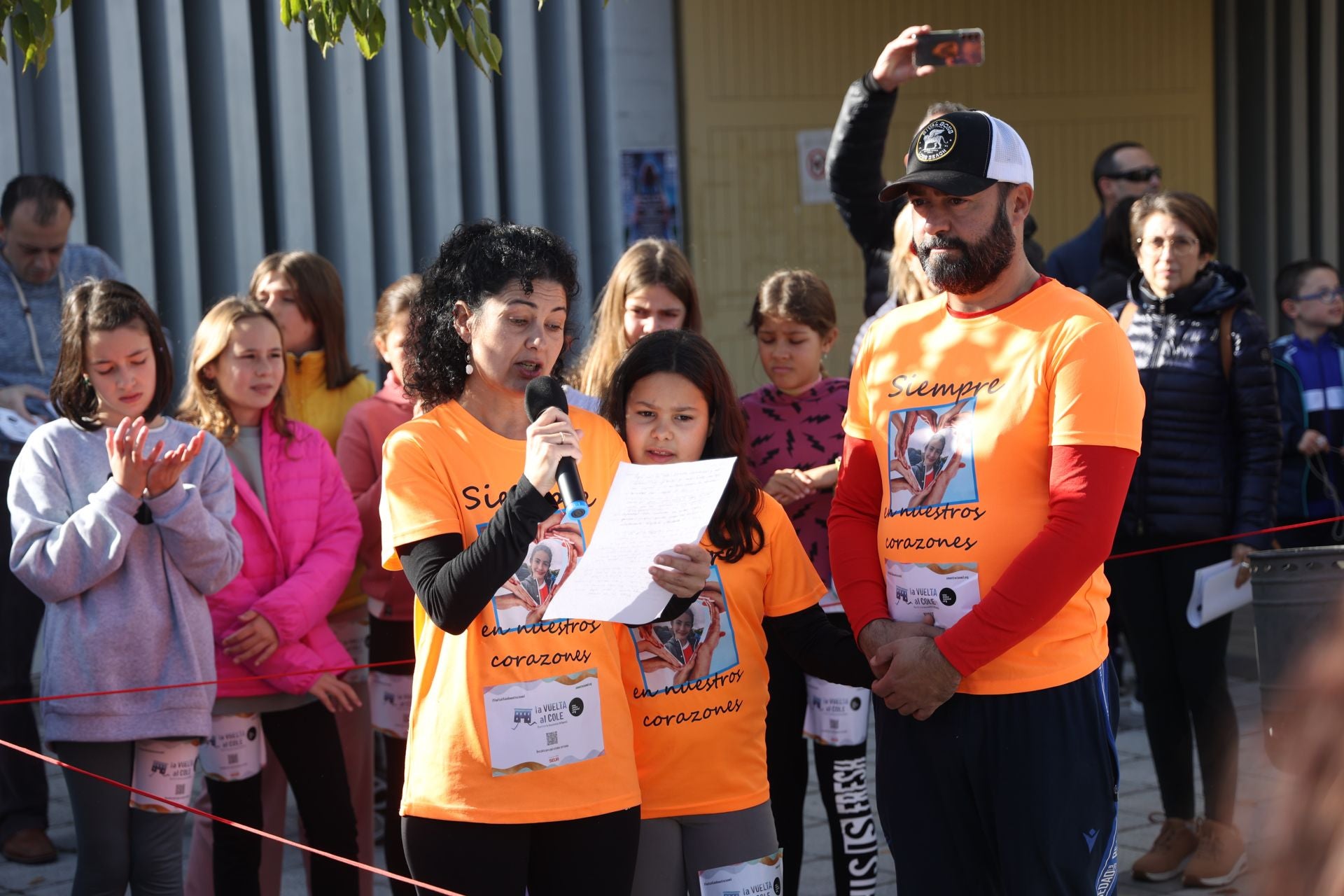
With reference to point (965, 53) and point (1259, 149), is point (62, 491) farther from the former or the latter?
point (1259, 149)

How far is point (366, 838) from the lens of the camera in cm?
461

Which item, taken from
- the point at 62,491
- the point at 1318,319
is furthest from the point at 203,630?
the point at 1318,319

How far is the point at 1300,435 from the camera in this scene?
6.96 meters

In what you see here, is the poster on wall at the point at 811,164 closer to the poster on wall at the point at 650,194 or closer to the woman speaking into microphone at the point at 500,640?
the poster on wall at the point at 650,194

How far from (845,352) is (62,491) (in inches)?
259

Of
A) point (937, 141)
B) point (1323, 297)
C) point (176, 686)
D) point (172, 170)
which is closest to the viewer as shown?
point (937, 141)

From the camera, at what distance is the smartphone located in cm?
→ 388

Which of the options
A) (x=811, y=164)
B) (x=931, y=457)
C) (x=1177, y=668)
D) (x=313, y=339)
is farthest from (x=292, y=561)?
(x=811, y=164)

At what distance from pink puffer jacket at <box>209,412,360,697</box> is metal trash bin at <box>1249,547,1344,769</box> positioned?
2449 mm

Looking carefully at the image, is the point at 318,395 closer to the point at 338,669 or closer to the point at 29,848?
the point at 338,669

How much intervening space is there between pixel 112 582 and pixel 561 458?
1807mm

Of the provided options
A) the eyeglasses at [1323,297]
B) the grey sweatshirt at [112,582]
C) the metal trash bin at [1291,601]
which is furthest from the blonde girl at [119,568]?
the eyeglasses at [1323,297]

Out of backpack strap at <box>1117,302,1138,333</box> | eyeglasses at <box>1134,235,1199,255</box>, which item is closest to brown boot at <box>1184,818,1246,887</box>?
backpack strap at <box>1117,302,1138,333</box>

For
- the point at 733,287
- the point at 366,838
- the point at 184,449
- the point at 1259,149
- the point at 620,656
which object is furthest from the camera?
the point at 1259,149
